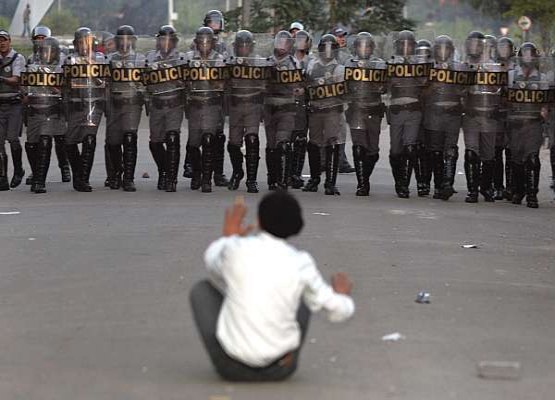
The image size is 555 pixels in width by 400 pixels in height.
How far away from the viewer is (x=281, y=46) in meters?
18.5

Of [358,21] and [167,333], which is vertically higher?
[358,21]

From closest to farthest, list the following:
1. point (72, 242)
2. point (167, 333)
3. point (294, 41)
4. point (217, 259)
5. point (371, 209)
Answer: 1. point (217, 259)
2. point (167, 333)
3. point (72, 242)
4. point (371, 209)
5. point (294, 41)

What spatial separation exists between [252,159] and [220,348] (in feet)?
35.5

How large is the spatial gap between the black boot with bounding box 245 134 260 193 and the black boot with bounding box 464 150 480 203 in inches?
101

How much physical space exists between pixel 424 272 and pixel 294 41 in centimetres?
688

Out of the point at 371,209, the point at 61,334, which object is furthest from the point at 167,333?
the point at 371,209

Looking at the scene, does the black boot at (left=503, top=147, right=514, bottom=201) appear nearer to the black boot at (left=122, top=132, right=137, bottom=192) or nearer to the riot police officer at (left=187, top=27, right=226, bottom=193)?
the riot police officer at (left=187, top=27, right=226, bottom=193)

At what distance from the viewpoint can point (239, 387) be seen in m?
7.93

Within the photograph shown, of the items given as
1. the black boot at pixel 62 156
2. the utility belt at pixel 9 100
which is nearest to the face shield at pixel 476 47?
the black boot at pixel 62 156

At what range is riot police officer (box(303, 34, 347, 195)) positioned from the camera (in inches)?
725

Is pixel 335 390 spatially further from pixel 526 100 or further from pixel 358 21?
pixel 358 21

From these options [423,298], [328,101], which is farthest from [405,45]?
[423,298]

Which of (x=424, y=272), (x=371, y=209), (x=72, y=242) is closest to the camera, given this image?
(x=424, y=272)

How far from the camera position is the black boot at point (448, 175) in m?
18.2
